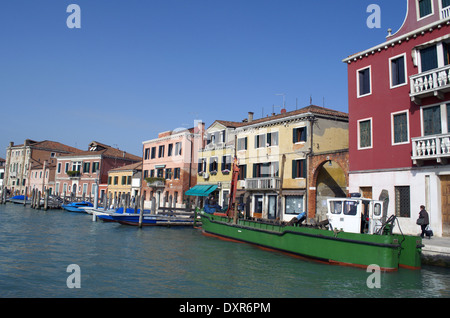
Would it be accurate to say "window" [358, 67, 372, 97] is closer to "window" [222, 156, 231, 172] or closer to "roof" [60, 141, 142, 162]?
"window" [222, 156, 231, 172]

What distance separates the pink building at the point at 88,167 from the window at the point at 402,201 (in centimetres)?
4021

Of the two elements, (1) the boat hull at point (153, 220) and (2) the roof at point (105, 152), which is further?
(2) the roof at point (105, 152)

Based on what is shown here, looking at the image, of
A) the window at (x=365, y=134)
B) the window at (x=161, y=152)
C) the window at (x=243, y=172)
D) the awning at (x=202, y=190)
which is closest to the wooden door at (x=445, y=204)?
the window at (x=365, y=134)

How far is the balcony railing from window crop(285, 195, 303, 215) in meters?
9.76

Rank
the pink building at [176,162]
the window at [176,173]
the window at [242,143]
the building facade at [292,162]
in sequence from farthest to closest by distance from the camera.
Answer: the window at [176,173]
the pink building at [176,162]
the window at [242,143]
the building facade at [292,162]

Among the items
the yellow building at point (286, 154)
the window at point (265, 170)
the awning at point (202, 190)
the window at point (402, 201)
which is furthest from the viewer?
the awning at point (202, 190)

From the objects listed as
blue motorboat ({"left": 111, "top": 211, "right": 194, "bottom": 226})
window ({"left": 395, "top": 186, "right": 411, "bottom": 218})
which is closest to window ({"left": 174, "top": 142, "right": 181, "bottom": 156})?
blue motorboat ({"left": 111, "top": 211, "right": 194, "bottom": 226})

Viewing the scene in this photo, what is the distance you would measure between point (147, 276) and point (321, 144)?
15920mm

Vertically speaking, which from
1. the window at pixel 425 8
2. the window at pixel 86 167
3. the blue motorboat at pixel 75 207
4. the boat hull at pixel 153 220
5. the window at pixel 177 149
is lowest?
the boat hull at pixel 153 220

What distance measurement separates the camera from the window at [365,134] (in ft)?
57.6

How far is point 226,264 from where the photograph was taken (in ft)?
43.5

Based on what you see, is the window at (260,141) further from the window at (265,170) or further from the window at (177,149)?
the window at (177,149)
